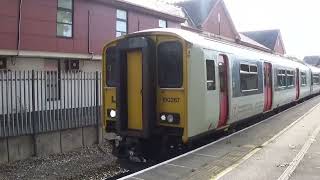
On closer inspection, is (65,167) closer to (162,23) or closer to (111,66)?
(111,66)

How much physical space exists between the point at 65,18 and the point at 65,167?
946 centimetres

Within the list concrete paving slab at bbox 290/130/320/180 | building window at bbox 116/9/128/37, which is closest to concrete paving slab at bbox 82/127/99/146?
concrete paving slab at bbox 290/130/320/180

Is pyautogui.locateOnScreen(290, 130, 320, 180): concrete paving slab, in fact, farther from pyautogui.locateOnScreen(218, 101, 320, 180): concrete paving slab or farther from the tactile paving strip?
the tactile paving strip

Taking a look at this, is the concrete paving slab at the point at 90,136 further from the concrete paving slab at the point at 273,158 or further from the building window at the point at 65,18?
the building window at the point at 65,18

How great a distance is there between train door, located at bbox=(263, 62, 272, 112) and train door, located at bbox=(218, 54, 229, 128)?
4.99m

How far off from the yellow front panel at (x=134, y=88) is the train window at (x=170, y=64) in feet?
1.40

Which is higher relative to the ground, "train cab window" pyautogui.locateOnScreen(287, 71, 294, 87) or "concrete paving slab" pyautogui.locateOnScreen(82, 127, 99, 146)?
"train cab window" pyautogui.locateOnScreen(287, 71, 294, 87)

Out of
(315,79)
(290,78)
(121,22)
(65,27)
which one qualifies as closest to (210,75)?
(65,27)

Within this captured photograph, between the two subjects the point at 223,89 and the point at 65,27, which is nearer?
the point at 223,89

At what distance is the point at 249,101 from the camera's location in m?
13.0

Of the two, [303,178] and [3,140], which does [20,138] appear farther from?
[303,178]

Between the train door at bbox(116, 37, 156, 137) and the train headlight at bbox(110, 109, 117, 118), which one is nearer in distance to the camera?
the train door at bbox(116, 37, 156, 137)

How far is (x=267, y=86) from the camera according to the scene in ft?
52.4

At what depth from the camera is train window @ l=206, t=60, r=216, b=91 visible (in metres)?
9.66
